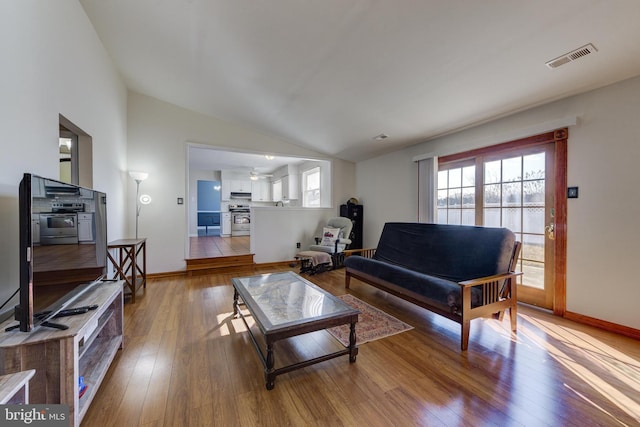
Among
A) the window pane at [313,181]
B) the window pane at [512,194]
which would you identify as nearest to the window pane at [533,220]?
the window pane at [512,194]

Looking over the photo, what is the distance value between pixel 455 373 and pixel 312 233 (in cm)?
402

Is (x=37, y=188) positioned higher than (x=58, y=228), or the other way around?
(x=37, y=188)

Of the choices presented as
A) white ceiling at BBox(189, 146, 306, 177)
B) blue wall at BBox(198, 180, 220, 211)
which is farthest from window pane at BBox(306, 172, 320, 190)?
blue wall at BBox(198, 180, 220, 211)

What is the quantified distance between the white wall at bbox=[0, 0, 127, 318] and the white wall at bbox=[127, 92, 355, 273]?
1068 millimetres

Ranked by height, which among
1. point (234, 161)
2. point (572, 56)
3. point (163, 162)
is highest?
Result: point (234, 161)

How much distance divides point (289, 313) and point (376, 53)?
2.43 metres

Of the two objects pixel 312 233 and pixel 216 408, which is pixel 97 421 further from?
pixel 312 233

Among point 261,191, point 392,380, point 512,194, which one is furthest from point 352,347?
point 261,191

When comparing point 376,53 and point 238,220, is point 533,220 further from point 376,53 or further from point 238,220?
point 238,220

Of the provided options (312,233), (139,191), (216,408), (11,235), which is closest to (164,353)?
(216,408)

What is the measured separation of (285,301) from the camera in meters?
2.12

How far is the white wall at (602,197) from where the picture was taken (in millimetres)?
2195

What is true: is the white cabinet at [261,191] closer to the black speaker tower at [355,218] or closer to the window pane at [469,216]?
the black speaker tower at [355,218]

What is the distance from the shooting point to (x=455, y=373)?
1730mm
